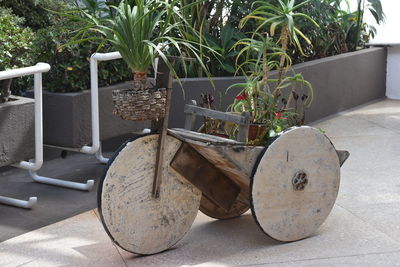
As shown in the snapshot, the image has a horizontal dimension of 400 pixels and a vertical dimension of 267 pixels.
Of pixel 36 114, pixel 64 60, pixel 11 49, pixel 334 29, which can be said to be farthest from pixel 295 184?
pixel 334 29

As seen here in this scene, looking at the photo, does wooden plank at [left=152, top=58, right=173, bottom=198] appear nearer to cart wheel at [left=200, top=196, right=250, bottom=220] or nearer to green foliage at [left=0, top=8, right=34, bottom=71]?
cart wheel at [left=200, top=196, right=250, bottom=220]

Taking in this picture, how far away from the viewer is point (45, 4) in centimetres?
631

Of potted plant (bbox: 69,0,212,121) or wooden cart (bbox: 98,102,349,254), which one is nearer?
potted plant (bbox: 69,0,212,121)

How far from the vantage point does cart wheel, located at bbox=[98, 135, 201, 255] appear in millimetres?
3760

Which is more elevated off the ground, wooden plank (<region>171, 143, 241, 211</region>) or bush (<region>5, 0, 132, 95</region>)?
bush (<region>5, 0, 132, 95</region>)

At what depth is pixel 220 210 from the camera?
178 inches

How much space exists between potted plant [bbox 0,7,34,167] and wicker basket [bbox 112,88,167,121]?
125cm

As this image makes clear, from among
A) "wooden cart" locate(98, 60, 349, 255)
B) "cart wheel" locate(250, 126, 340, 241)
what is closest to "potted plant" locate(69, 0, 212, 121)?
"wooden cart" locate(98, 60, 349, 255)

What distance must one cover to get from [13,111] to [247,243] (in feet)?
5.37

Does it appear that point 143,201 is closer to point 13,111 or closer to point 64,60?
point 13,111

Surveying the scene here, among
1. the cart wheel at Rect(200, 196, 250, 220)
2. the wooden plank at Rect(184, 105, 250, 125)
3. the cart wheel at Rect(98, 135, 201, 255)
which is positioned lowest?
the cart wheel at Rect(200, 196, 250, 220)

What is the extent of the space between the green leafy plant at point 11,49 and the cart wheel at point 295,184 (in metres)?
1.81

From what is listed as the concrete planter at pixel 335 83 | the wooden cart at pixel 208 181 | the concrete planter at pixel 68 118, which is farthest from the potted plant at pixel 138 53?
the concrete planter at pixel 335 83

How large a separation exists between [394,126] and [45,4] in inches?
126
